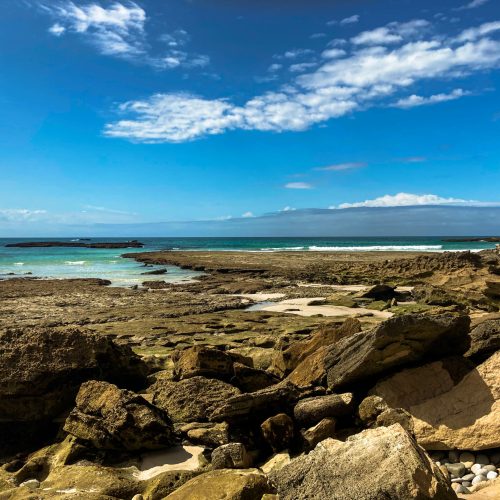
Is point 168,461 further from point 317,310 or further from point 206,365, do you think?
point 317,310

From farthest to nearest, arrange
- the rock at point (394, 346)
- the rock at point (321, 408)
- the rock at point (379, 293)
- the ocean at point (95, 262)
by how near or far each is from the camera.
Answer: the ocean at point (95, 262)
the rock at point (379, 293)
the rock at point (394, 346)
the rock at point (321, 408)

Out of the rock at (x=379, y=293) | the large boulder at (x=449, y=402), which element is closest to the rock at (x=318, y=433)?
the large boulder at (x=449, y=402)

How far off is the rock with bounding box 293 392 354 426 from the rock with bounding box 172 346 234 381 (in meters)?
2.29

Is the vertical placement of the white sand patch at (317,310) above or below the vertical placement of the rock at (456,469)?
below

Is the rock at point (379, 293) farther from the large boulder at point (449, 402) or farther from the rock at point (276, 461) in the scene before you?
the rock at point (276, 461)

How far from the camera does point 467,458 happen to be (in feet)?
20.2

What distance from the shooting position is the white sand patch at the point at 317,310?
20312 millimetres

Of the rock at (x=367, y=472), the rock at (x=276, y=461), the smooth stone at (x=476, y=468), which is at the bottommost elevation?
the rock at (x=276, y=461)

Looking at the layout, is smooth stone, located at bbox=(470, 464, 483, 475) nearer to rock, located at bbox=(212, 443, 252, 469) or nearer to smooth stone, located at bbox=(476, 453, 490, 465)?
smooth stone, located at bbox=(476, 453, 490, 465)

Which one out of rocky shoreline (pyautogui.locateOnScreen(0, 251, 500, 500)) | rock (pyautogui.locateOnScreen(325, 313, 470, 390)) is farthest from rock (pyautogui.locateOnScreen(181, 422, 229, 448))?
rock (pyautogui.locateOnScreen(325, 313, 470, 390))

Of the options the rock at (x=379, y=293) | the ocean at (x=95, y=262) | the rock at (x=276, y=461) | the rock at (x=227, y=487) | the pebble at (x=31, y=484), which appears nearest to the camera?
the rock at (x=227, y=487)

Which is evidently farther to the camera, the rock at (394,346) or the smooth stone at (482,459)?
the rock at (394,346)

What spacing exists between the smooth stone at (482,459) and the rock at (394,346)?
5.91 ft

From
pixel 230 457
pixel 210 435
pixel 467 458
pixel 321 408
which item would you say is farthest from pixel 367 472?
pixel 210 435
